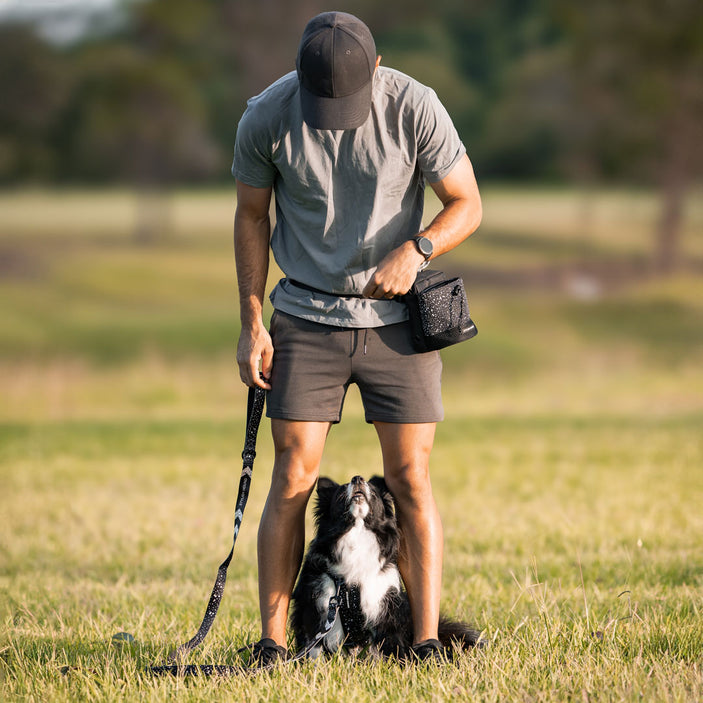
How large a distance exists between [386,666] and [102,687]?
101cm

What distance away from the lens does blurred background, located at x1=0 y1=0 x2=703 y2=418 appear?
78.6 feet

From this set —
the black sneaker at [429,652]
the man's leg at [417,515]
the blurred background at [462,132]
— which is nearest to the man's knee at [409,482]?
the man's leg at [417,515]

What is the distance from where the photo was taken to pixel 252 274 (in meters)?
3.76

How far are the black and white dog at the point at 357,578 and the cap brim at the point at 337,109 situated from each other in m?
1.31

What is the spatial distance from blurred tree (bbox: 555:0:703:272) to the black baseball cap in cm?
2541

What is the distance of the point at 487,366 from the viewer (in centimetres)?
2123

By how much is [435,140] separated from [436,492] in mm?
5412

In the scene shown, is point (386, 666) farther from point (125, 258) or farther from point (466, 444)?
point (125, 258)

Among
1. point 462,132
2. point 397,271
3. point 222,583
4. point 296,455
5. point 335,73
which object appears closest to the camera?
point 335,73

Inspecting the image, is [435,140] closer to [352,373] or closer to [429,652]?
[352,373]

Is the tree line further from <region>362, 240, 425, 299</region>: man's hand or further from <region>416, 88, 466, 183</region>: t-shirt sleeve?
<region>362, 240, 425, 299</region>: man's hand

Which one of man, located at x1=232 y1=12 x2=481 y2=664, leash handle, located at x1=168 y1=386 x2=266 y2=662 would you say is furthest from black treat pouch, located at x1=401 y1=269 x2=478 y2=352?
leash handle, located at x1=168 y1=386 x2=266 y2=662

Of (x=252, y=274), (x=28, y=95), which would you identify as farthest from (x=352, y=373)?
(x=28, y=95)

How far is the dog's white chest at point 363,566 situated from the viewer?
3586 mm
